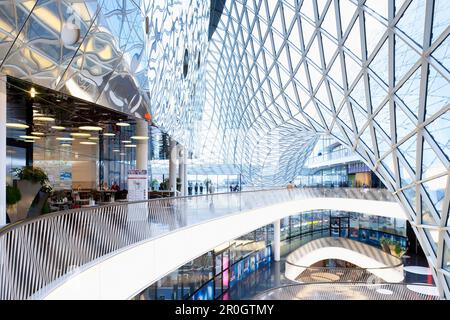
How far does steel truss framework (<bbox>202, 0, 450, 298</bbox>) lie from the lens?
1469cm

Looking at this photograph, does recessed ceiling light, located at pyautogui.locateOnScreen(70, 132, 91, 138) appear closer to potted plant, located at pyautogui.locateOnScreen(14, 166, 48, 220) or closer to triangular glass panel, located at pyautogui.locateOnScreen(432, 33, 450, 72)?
potted plant, located at pyautogui.locateOnScreen(14, 166, 48, 220)

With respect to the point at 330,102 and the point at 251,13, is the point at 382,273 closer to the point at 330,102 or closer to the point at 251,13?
the point at 330,102

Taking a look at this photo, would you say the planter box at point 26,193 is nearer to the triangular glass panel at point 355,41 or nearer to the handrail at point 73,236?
the handrail at point 73,236

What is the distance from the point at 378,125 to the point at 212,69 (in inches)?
1251

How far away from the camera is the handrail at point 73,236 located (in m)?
6.61

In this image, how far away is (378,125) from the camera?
2108cm

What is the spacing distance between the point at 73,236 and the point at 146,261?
4368mm

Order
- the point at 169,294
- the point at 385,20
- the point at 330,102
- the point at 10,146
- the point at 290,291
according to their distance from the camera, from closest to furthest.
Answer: the point at 385,20, the point at 10,146, the point at 290,291, the point at 330,102, the point at 169,294

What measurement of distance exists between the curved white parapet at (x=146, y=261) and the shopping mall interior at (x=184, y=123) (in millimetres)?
66

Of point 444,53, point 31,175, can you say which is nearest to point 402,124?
point 444,53

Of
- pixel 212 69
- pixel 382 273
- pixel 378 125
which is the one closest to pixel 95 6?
pixel 378 125

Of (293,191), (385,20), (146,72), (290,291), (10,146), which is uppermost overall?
(385,20)

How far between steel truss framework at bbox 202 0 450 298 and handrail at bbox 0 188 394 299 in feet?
36.4

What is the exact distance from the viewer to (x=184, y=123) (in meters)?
37.7
